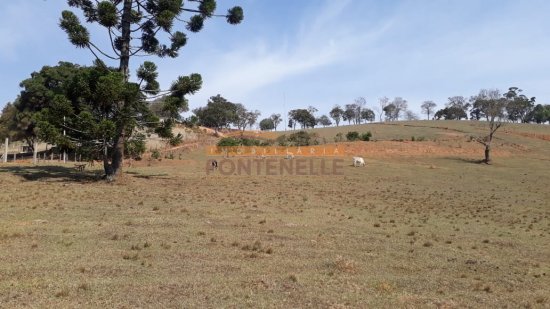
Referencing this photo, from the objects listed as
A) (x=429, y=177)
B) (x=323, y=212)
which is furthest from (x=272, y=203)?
(x=429, y=177)

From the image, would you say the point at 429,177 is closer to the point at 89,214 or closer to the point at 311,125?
the point at 89,214

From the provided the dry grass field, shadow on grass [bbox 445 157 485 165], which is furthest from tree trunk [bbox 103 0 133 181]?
shadow on grass [bbox 445 157 485 165]

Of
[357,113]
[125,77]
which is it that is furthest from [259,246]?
[357,113]

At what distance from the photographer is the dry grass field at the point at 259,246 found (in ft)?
22.5

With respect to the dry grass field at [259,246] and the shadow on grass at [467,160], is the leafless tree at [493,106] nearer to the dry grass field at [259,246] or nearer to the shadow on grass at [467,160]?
the shadow on grass at [467,160]

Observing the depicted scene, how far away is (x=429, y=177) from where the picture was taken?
1329 inches

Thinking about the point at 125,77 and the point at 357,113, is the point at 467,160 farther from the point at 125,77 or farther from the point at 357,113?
the point at 357,113

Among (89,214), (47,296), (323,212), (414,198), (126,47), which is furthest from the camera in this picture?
(126,47)

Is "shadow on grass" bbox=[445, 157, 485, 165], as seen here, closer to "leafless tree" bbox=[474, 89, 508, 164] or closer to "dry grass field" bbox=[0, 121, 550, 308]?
"leafless tree" bbox=[474, 89, 508, 164]

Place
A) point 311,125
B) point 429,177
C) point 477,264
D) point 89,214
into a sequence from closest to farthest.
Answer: point 477,264 < point 89,214 < point 429,177 < point 311,125

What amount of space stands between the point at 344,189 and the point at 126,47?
46.1 feet

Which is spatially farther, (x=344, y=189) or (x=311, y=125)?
(x=311, y=125)

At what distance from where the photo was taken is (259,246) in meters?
10.1

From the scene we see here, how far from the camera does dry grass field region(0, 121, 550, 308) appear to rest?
6.86m
